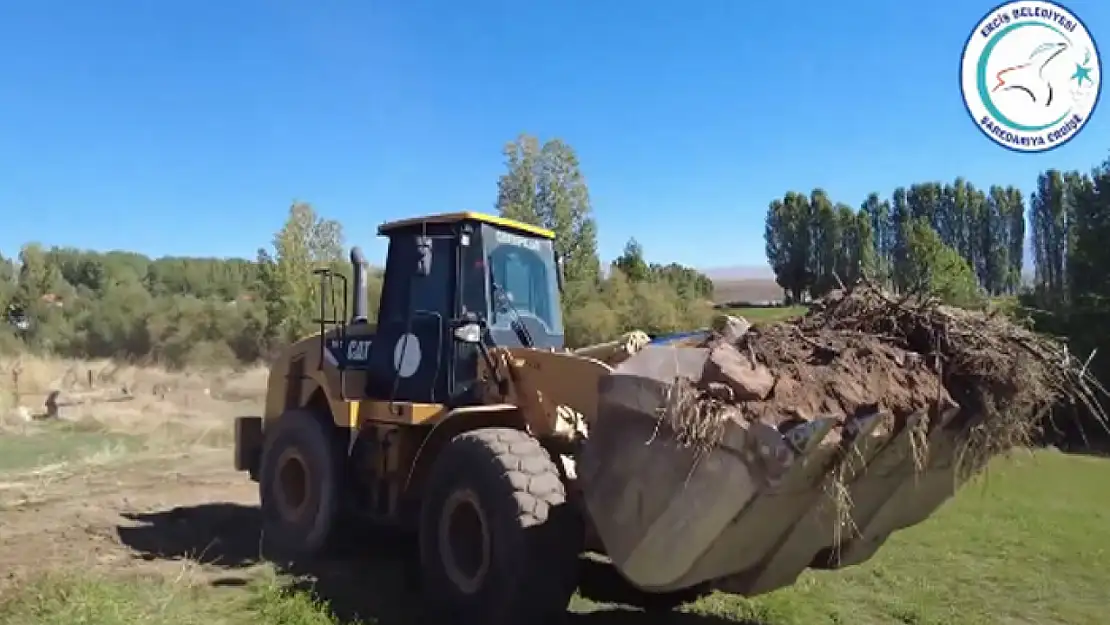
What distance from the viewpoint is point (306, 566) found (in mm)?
8312

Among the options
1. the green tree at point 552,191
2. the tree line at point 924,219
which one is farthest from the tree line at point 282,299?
the tree line at point 924,219

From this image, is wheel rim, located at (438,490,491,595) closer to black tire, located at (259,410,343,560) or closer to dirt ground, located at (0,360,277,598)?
black tire, located at (259,410,343,560)

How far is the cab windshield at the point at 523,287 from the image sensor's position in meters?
8.09

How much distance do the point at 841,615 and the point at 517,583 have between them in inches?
107

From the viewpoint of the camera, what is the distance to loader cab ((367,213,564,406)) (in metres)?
7.94

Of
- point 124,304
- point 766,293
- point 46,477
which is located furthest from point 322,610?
point 124,304

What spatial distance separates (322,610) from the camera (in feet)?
22.2

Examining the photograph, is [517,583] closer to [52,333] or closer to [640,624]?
[640,624]

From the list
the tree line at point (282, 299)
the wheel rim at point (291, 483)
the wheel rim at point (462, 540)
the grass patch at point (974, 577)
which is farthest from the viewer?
the tree line at point (282, 299)

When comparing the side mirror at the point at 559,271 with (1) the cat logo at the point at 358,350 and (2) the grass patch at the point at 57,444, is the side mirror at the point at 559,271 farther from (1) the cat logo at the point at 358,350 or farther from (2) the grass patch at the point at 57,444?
(2) the grass patch at the point at 57,444

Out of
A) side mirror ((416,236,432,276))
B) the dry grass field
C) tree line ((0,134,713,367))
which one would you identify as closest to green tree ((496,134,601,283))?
tree line ((0,134,713,367))

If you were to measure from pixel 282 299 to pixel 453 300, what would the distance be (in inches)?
1459

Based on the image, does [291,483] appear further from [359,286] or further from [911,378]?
[911,378]

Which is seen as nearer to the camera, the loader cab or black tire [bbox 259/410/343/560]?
the loader cab
